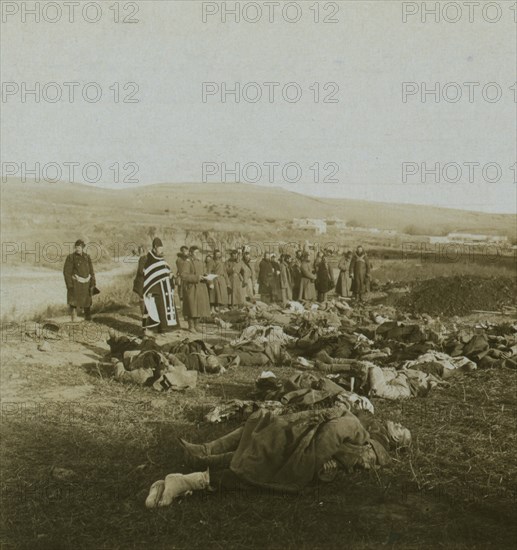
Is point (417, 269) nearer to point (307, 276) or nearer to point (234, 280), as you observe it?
point (307, 276)

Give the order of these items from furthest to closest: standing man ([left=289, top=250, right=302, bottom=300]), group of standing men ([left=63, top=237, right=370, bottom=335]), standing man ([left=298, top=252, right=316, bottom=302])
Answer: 1. standing man ([left=289, top=250, right=302, bottom=300])
2. standing man ([left=298, top=252, right=316, bottom=302])
3. group of standing men ([left=63, top=237, right=370, bottom=335])

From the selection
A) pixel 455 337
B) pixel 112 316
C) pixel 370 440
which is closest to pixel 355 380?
pixel 370 440

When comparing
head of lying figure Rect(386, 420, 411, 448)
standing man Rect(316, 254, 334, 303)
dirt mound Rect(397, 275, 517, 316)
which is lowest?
head of lying figure Rect(386, 420, 411, 448)

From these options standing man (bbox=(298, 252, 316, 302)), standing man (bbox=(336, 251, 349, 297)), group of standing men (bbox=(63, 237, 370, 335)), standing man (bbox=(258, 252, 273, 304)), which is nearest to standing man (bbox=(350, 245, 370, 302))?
group of standing men (bbox=(63, 237, 370, 335))

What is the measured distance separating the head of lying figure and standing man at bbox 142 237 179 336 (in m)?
5.14

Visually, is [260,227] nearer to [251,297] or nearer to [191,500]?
[251,297]

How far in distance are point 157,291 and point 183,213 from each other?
10.3ft

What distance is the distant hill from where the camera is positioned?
901cm

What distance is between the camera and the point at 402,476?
4.21 meters

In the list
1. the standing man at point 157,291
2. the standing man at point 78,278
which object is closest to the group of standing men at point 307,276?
the standing man at point 157,291

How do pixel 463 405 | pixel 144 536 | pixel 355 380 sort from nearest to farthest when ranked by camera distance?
1. pixel 144 536
2. pixel 463 405
3. pixel 355 380

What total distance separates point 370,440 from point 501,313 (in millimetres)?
8752

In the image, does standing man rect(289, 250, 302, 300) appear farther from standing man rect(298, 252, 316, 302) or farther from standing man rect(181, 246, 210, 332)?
standing man rect(181, 246, 210, 332)

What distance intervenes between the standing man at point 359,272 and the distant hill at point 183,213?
0.87m
